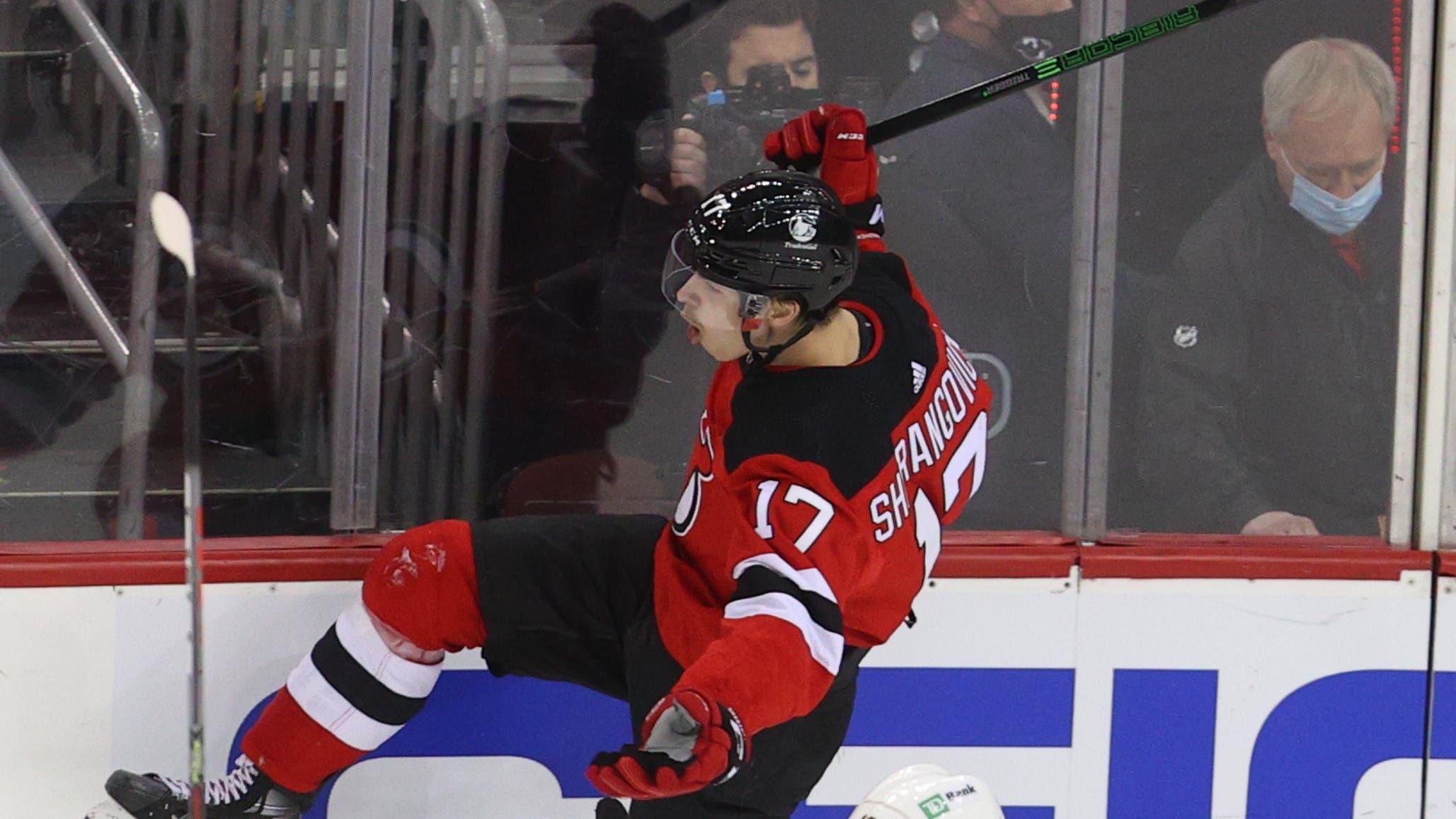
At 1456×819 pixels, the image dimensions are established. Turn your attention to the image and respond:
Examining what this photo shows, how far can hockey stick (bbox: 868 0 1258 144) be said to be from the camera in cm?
240

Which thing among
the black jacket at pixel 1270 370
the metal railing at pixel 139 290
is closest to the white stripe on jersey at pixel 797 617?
the black jacket at pixel 1270 370

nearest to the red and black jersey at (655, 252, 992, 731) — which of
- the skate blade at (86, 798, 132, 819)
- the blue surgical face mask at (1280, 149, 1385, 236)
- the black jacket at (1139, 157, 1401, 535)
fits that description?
the black jacket at (1139, 157, 1401, 535)

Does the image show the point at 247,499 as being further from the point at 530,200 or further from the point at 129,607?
the point at 530,200

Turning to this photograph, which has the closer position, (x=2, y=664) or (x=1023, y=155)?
(x=2, y=664)

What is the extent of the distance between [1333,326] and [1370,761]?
0.68 m

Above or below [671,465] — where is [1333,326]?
above

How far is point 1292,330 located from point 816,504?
3.48ft

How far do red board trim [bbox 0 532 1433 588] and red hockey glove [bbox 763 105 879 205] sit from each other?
612 mm

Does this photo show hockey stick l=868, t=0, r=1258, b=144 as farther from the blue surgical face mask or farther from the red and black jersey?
the blue surgical face mask

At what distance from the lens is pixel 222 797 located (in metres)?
2.34

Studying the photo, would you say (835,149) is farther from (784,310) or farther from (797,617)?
(797,617)

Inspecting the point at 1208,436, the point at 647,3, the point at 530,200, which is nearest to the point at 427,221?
the point at 530,200

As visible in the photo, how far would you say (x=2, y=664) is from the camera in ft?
8.11

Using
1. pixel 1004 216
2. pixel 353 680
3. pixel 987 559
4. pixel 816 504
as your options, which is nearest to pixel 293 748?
pixel 353 680
